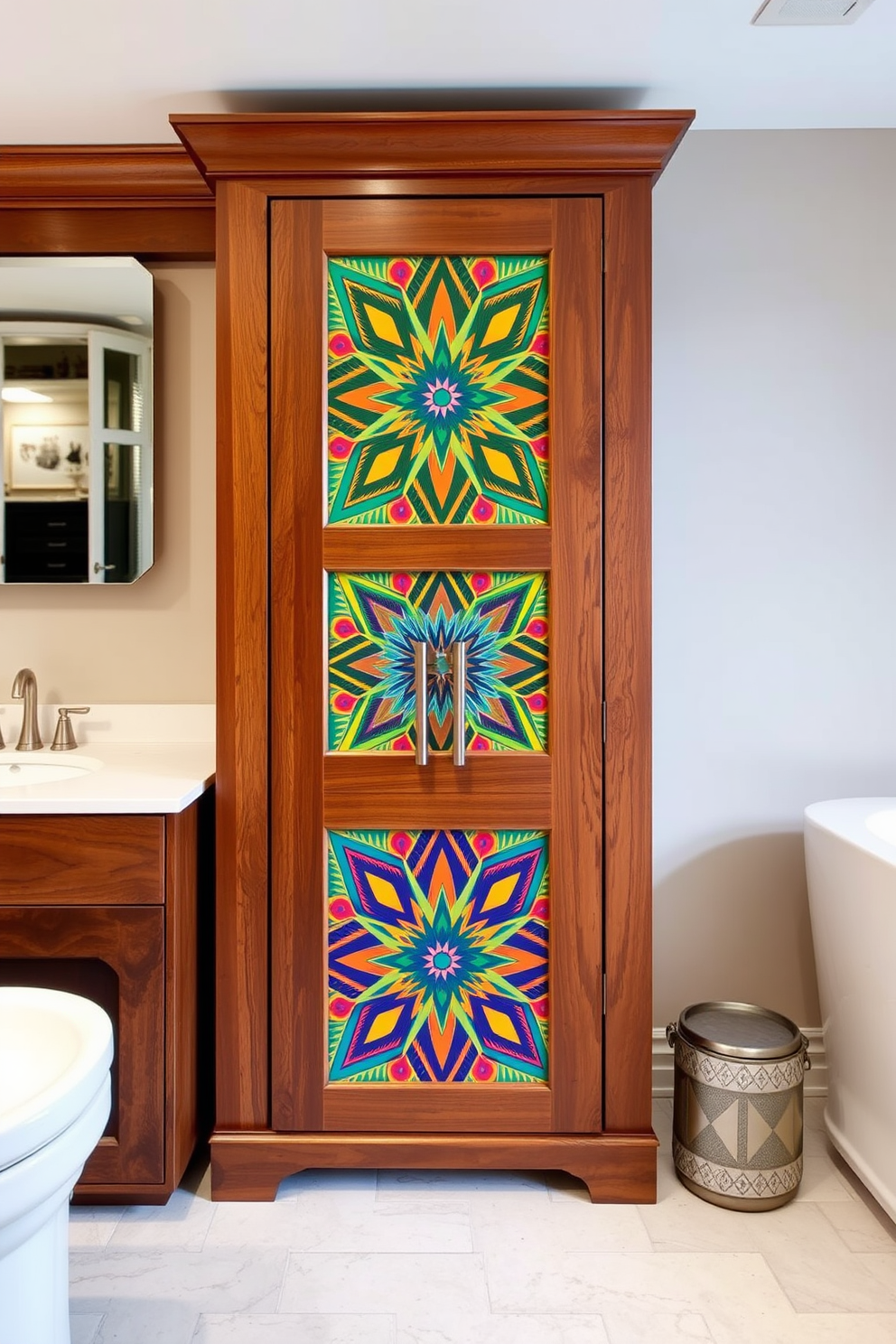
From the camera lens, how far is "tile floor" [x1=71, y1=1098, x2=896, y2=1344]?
5.26ft

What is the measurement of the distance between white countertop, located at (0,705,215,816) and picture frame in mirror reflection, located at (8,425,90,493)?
0.57m

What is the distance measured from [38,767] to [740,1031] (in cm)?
168

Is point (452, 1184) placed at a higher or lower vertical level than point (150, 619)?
lower

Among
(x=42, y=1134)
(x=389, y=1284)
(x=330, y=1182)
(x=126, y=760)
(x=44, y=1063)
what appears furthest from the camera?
(x=126, y=760)

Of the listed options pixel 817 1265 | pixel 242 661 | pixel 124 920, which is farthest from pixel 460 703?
pixel 817 1265

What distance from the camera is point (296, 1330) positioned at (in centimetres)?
160

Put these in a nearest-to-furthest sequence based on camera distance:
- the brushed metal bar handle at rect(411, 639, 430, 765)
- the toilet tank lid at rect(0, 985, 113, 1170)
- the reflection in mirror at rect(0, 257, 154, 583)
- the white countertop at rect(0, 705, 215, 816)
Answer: the toilet tank lid at rect(0, 985, 113, 1170) < the white countertop at rect(0, 705, 215, 816) < the brushed metal bar handle at rect(411, 639, 430, 765) < the reflection in mirror at rect(0, 257, 154, 583)

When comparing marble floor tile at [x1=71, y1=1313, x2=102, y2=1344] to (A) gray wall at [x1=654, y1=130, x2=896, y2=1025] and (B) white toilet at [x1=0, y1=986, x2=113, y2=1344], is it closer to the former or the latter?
(B) white toilet at [x1=0, y1=986, x2=113, y2=1344]

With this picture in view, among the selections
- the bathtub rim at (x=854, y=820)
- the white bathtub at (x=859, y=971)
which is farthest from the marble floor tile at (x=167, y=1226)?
the bathtub rim at (x=854, y=820)

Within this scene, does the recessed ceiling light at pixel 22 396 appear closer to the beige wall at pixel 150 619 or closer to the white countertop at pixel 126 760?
the beige wall at pixel 150 619

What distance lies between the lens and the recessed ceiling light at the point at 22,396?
235cm

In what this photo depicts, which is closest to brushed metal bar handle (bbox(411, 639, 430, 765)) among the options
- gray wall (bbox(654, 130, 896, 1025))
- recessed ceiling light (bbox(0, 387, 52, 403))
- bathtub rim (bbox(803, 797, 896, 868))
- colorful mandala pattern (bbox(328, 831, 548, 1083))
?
colorful mandala pattern (bbox(328, 831, 548, 1083))

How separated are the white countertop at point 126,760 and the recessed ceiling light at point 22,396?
0.75 metres

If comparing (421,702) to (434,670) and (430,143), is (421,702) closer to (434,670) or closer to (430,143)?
(434,670)
